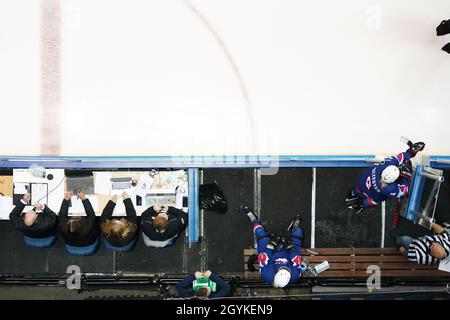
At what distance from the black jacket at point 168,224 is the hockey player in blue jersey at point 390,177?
5.85 ft

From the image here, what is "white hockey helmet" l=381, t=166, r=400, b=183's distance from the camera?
361 centimetres

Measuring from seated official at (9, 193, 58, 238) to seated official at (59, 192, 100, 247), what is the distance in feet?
0.36

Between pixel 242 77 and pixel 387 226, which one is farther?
pixel 387 226

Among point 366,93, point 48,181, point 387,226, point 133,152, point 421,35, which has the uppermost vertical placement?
point 421,35

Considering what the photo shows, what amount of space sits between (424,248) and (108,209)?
3.08 m

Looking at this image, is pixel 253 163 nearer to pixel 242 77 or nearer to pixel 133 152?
pixel 242 77

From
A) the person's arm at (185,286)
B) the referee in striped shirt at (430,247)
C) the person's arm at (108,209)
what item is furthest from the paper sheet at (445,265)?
the person's arm at (108,209)

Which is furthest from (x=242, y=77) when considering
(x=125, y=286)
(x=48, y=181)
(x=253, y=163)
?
(x=125, y=286)

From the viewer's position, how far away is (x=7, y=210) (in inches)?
161

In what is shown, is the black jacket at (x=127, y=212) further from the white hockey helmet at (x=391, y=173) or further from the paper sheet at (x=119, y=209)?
the white hockey helmet at (x=391, y=173)

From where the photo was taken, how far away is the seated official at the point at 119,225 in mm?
3961

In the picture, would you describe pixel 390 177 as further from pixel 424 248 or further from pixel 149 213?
pixel 149 213

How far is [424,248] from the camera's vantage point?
4.09 meters
